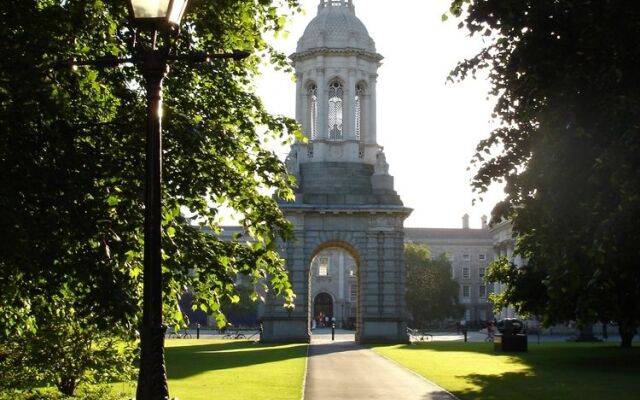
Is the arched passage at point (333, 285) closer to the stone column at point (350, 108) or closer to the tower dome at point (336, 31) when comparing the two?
the stone column at point (350, 108)

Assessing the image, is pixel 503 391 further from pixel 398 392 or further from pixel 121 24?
pixel 121 24

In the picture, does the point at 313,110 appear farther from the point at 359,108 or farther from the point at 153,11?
the point at 153,11

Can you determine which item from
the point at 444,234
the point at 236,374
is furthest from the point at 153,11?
the point at 444,234

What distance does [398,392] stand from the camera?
21.4 meters

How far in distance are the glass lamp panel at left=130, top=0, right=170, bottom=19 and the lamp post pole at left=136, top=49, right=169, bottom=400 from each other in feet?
2.26

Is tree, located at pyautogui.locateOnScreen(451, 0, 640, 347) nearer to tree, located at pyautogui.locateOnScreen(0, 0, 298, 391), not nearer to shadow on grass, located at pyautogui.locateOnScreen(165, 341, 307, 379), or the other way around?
tree, located at pyautogui.locateOnScreen(0, 0, 298, 391)

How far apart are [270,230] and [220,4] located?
422 cm

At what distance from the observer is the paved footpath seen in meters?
20.5

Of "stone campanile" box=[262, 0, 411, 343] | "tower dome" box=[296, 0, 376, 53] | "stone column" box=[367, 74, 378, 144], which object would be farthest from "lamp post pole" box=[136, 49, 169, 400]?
"stone column" box=[367, 74, 378, 144]

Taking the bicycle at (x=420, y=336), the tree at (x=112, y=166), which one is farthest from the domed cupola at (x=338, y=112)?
the tree at (x=112, y=166)

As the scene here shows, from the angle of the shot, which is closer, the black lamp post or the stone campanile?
the black lamp post

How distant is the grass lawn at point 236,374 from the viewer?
20.4 metres

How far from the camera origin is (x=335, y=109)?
5694 centimetres

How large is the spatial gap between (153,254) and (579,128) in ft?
26.2
